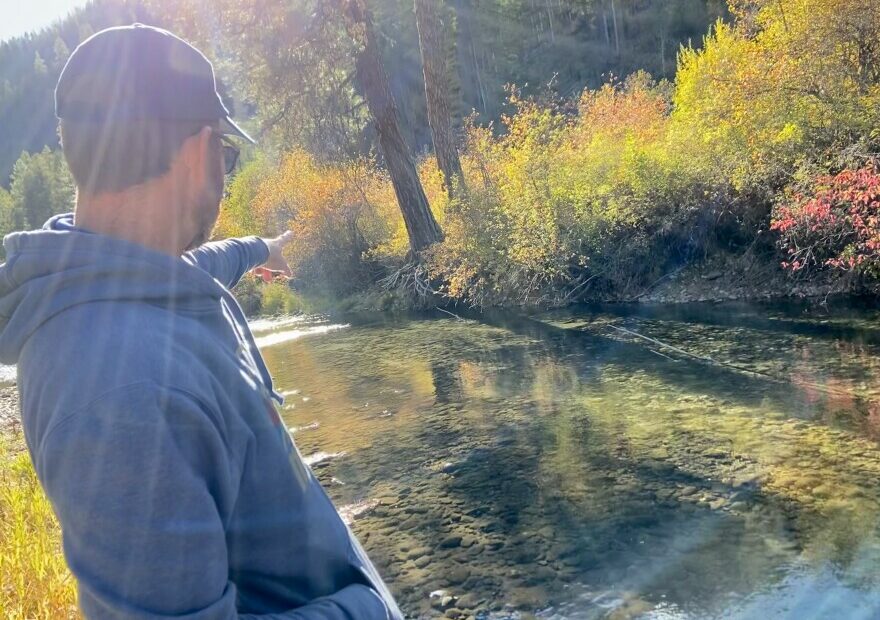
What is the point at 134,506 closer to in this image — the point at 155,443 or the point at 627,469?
the point at 155,443

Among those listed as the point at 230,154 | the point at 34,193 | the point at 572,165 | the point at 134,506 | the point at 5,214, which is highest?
the point at 34,193

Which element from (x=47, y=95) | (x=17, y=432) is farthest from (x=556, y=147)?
(x=47, y=95)

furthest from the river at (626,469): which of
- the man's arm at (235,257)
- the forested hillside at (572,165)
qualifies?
the man's arm at (235,257)

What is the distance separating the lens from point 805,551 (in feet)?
13.3

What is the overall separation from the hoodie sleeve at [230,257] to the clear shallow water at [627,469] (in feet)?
7.74

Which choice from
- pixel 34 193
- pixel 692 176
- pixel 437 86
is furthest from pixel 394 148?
pixel 34 193

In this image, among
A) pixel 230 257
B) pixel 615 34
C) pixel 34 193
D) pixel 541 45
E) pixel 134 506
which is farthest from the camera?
pixel 34 193

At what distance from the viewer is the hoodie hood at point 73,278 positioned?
46.5 inches

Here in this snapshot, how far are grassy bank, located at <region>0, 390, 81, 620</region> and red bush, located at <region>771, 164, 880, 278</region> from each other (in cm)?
883

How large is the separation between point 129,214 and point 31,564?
3.24 metres

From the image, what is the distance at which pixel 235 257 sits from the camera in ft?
8.81

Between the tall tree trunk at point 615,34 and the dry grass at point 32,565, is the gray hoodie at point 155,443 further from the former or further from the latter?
the tall tree trunk at point 615,34

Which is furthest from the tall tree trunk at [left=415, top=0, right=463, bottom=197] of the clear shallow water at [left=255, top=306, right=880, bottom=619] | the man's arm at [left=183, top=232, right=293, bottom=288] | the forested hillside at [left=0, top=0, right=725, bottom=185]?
the forested hillside at [left=0, top=0, right=725, bottom=185]

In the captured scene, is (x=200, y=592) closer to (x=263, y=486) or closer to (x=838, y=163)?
(x=263, y=486)
